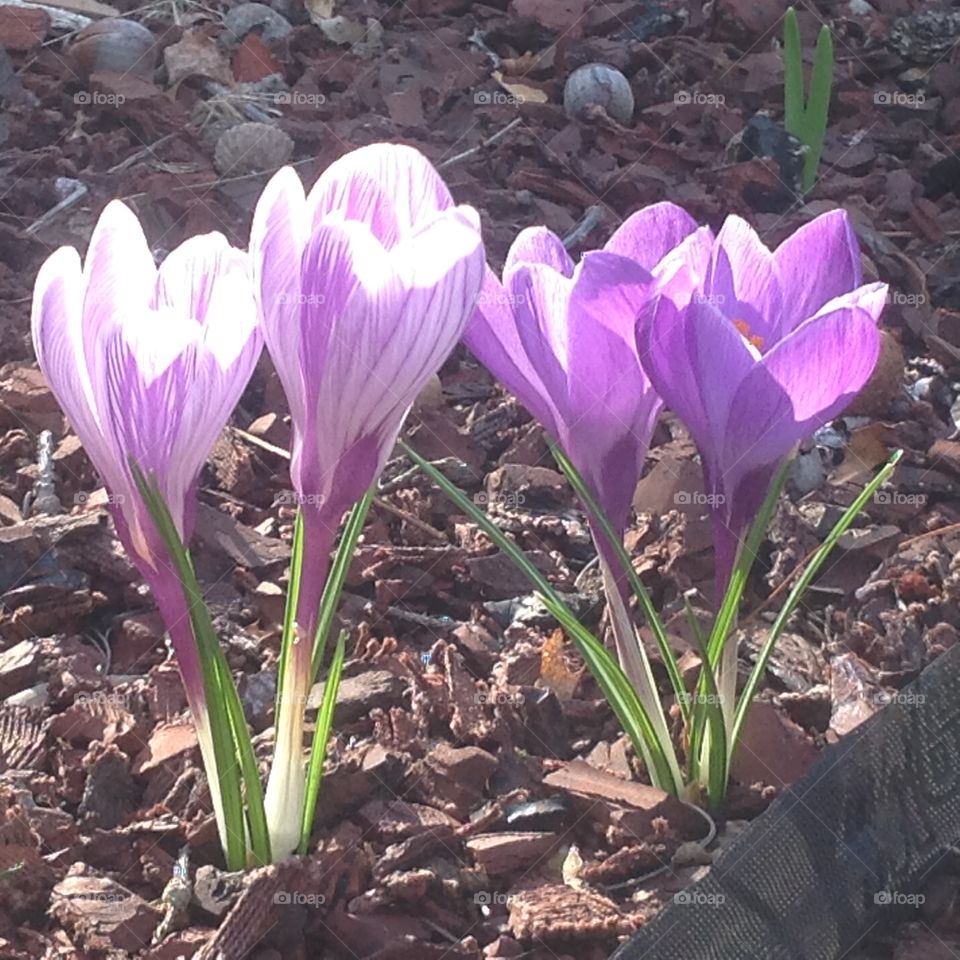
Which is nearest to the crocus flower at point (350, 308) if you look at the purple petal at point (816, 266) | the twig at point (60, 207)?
the purple petal at point (816, 266)

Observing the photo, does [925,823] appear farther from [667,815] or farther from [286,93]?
[286,93]

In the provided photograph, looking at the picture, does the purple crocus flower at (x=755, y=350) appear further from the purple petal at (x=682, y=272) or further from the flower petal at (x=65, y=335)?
the flower petal at (x=65, y=335)

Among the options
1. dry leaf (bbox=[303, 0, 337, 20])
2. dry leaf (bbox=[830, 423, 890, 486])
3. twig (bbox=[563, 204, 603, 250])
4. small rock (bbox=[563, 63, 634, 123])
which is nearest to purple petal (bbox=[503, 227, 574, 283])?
dry leaf (bbox=[830, 423, 890, 486])

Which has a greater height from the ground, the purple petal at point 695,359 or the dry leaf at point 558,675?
the purple petal at point 695,359

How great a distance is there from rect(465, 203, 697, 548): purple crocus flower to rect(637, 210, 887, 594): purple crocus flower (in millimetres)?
41

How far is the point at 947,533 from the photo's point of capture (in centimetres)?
186

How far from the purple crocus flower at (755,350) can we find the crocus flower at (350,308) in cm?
19

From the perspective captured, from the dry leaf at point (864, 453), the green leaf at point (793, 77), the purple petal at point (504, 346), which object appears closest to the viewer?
the purple petal at point (504, 346)

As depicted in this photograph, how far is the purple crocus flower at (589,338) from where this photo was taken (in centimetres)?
120

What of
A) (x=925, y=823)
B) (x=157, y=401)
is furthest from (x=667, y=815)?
(x=157, y=401)

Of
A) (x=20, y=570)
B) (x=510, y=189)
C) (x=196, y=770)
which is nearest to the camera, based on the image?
(x=196, y=770)

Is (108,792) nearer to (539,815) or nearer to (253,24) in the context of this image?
(539,815)

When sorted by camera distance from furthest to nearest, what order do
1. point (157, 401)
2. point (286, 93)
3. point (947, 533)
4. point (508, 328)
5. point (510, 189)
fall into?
point (286, 93) < point (510, 189) < point (947, 533) < point (508, 328) < point (157, 401)

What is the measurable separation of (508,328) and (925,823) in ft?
1.98
